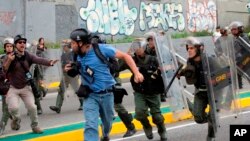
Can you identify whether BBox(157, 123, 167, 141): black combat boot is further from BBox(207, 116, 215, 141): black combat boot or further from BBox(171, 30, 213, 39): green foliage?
BBox(171, 30, 213, 39): green foliage

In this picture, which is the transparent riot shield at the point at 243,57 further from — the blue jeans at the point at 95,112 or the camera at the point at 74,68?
the camera at the point at 74,68

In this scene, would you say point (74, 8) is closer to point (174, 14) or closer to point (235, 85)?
point (174, 14)

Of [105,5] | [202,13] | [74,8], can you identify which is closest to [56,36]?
[74,8]

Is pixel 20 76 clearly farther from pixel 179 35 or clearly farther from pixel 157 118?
pixel 179 35

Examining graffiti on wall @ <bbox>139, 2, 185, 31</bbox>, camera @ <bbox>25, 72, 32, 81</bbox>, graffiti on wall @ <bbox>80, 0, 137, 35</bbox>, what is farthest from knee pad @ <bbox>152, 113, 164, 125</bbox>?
graffiti on wall @ <bbox>139, 2, 185, 31</bbox>

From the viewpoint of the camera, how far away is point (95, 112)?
7.04 meters

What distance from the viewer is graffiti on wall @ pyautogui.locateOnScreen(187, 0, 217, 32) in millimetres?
29391

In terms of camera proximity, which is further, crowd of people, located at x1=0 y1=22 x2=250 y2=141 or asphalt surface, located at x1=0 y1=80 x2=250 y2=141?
asphalt surface, located at x1=0 y1=80 x2=250 y2=141

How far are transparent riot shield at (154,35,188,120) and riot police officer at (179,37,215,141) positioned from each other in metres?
0.89

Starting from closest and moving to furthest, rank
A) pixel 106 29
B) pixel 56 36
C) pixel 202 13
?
1. pixel 56 36
2. pixel 106 29
3. pixel 202 13

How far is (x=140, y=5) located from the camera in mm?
26359

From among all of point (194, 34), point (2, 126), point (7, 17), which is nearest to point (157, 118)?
point (2, 126)

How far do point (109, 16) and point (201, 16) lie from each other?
23.0 feet

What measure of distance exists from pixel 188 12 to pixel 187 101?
19273 millimetres
